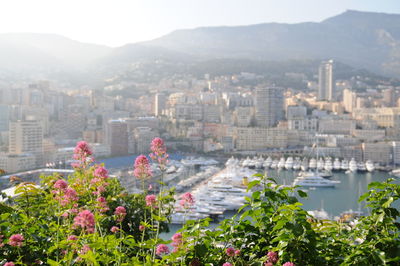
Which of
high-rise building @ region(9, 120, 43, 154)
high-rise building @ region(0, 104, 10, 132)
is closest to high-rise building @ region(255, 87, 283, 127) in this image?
high-rise building @ region(0, 104, 10, 132)

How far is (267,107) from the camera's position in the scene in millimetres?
24547

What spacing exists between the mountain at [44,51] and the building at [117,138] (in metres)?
28.4

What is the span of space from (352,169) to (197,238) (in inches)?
625

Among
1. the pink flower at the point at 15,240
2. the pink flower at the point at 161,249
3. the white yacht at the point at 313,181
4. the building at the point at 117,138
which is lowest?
the white yacht at the point at 313,181

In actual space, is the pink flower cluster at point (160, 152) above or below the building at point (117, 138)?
above

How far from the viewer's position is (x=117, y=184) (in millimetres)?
1582

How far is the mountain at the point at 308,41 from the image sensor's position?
190 ft

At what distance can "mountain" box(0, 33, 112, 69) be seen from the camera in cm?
4609

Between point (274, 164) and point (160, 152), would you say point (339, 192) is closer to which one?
point (274, 164)

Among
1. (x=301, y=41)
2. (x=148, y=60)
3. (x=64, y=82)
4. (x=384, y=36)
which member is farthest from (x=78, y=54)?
(x=384, y=36)

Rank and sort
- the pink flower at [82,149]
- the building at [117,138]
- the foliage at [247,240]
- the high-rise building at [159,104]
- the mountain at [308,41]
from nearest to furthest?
1. the foliage at [247,240]
2. the pink flower at [82,149]
3. the building at [117,138]
4. the high-rise building at [159,104]
5. the mountain at [308,41]

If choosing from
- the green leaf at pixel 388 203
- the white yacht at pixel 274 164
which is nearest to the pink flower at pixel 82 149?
the green leaf at pixel 388 203

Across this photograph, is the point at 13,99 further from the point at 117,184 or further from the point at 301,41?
the point at 301,41

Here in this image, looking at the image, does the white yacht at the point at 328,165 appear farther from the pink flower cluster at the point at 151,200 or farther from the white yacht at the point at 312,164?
the pink flower cluster at the point at 151,200
